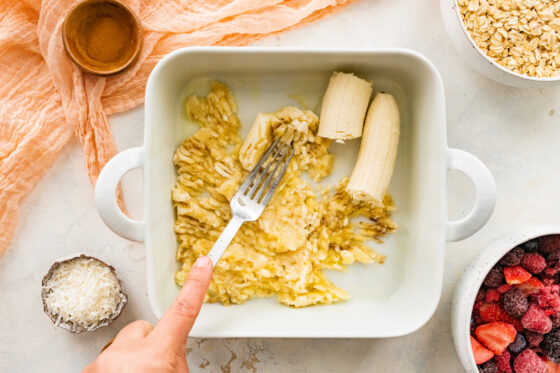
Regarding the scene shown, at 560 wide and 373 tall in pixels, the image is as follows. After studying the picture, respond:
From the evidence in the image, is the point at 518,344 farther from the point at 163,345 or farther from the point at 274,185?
the point at 163,345

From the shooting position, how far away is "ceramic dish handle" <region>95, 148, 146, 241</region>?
3.07 ft

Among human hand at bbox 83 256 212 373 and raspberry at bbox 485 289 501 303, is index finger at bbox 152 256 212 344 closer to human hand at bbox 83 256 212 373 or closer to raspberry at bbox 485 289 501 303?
human hand at bbox 83 256 212 373

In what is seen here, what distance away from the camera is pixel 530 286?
39.7 inches

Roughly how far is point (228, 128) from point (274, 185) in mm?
176

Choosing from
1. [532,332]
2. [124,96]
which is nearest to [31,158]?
[124,96]

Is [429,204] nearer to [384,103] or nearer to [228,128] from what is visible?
[384,103]

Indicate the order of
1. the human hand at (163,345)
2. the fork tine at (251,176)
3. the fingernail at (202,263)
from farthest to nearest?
1. the fork tine at (251,176)
2. the fingernail at (202,263)
3. the human hand at (163,345)

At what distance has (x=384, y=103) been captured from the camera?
109cm

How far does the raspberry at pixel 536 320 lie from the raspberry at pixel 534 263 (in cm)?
8

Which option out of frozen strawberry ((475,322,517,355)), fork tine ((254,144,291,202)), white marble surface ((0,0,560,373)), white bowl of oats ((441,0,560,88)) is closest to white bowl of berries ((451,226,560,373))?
frozen strawberry ((475,322,517,355))

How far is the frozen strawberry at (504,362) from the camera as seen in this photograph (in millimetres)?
1007

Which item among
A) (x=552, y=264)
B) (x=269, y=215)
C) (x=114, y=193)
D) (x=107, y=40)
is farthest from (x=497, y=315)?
(x=107, y=40)

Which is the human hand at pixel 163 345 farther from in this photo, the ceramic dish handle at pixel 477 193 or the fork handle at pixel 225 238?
the ceramic dish handle at pixel 477 193

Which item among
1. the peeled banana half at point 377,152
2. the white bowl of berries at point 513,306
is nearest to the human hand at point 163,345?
the peeled banana half at point 377,152
